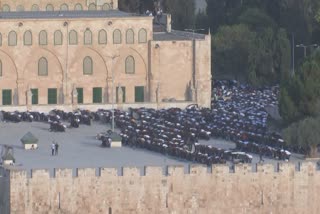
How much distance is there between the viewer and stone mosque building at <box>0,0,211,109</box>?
157125 millimetres

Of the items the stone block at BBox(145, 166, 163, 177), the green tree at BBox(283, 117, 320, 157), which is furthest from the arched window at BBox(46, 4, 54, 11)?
the stone block at BBox(145, 166, 163, 177)

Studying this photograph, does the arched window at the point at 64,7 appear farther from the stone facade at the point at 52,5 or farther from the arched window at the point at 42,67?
the arched window at the point at 42,67

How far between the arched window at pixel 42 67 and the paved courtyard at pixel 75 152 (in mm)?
11647

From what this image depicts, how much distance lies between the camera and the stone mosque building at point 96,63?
157 metres

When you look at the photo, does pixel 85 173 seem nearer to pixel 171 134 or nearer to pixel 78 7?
pixel 171 134

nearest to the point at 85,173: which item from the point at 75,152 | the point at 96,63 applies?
the point at 75,152

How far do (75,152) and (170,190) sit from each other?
19.2 metres

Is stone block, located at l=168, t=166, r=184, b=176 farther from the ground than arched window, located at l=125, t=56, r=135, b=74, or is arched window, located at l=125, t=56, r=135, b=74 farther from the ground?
stone block, located at l=168, t=166, r=184, b=176

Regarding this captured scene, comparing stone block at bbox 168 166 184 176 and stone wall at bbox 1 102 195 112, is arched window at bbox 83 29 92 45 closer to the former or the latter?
stone wall at bbox 1 102 195 112

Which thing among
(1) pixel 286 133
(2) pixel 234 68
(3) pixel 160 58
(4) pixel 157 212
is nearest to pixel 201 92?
(3) pixel 160 58

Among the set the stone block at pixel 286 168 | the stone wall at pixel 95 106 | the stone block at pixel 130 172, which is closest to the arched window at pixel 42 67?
the stone wall at pixel 95 106

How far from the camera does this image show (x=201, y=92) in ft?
518

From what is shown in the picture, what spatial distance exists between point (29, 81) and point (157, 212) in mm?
48265

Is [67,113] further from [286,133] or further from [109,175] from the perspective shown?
[109,175]
